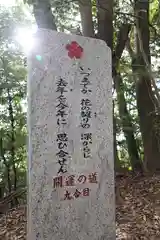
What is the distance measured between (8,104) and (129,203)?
15.3 ft

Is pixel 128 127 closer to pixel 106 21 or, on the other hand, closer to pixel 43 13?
pixel 106 21

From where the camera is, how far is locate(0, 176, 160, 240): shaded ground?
4527 mm

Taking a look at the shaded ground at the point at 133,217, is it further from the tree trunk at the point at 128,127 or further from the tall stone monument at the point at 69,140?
the tree trunk at the point at 128,127

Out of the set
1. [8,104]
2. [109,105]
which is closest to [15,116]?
[8,104]

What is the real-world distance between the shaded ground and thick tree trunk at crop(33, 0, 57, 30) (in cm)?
275

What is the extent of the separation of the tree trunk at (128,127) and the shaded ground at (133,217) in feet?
6.93

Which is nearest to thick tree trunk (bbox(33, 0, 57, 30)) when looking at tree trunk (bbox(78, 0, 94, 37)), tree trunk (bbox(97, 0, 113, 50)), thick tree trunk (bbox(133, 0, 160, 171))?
tree trunk (bbox(78, 0, 94, 37))

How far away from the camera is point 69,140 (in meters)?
3.10

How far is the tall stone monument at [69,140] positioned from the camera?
9.71 feet

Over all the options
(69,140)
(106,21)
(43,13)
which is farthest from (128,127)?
(69,140)

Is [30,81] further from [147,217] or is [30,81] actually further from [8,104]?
[8,104]

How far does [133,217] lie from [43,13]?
2989mm

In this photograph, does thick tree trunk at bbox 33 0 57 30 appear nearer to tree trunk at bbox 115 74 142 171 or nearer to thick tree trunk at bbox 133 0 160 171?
thick tree trunk at bbox 133 0 160 171

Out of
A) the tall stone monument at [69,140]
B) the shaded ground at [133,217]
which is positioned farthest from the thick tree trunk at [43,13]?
the shaded ground at [133,217]
